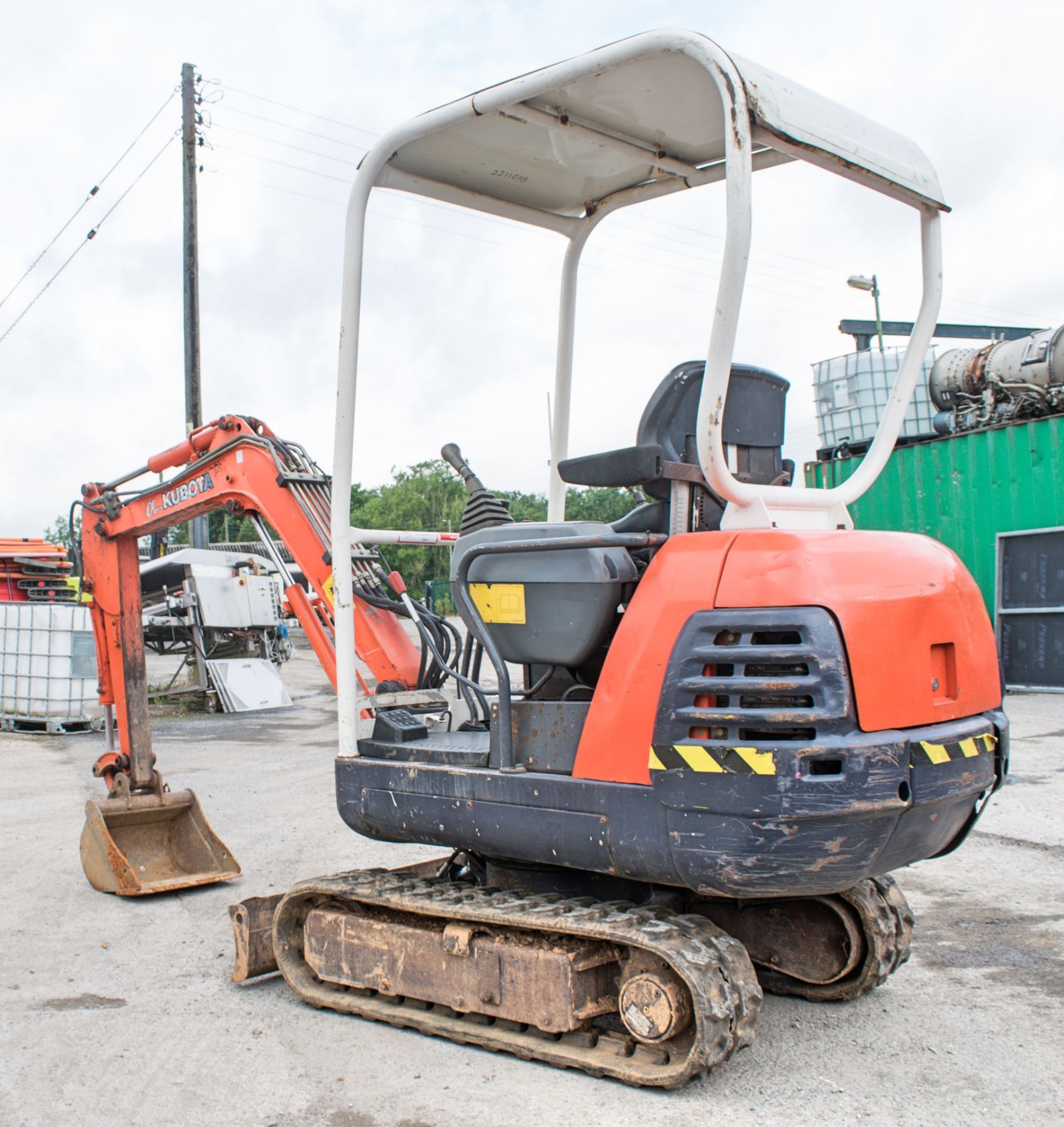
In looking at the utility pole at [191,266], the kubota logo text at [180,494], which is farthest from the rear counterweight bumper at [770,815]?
the utility pole at [191,266]

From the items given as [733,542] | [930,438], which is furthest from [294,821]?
[930,438]

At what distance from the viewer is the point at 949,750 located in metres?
3.12

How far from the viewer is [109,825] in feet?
19.6

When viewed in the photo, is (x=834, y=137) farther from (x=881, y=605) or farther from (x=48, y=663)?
(x=48, y=663)

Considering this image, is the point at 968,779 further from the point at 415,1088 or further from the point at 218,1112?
the point at 218,1112

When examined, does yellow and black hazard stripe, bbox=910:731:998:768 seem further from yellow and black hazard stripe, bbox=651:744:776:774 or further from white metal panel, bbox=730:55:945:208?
white metal panel, bbox=730:55:945:208

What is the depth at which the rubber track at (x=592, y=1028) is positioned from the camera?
3.21 m

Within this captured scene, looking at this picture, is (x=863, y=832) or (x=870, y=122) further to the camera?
(x=870, y=122)

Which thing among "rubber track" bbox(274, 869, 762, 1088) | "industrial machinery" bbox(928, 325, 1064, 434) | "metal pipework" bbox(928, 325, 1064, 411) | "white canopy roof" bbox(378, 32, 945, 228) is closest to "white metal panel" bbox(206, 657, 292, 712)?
"industrial machinery" bbox(928, 325, 1064, 434)

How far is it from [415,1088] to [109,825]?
321 centimetres

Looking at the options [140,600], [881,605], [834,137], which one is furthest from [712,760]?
[140,600]

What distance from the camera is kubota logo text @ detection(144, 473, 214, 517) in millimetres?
5691

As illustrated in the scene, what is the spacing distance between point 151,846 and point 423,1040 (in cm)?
291

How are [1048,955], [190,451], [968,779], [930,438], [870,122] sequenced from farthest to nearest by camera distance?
[930,438] → [190,451] → [1048,955] → [870,122] → [968,779]
